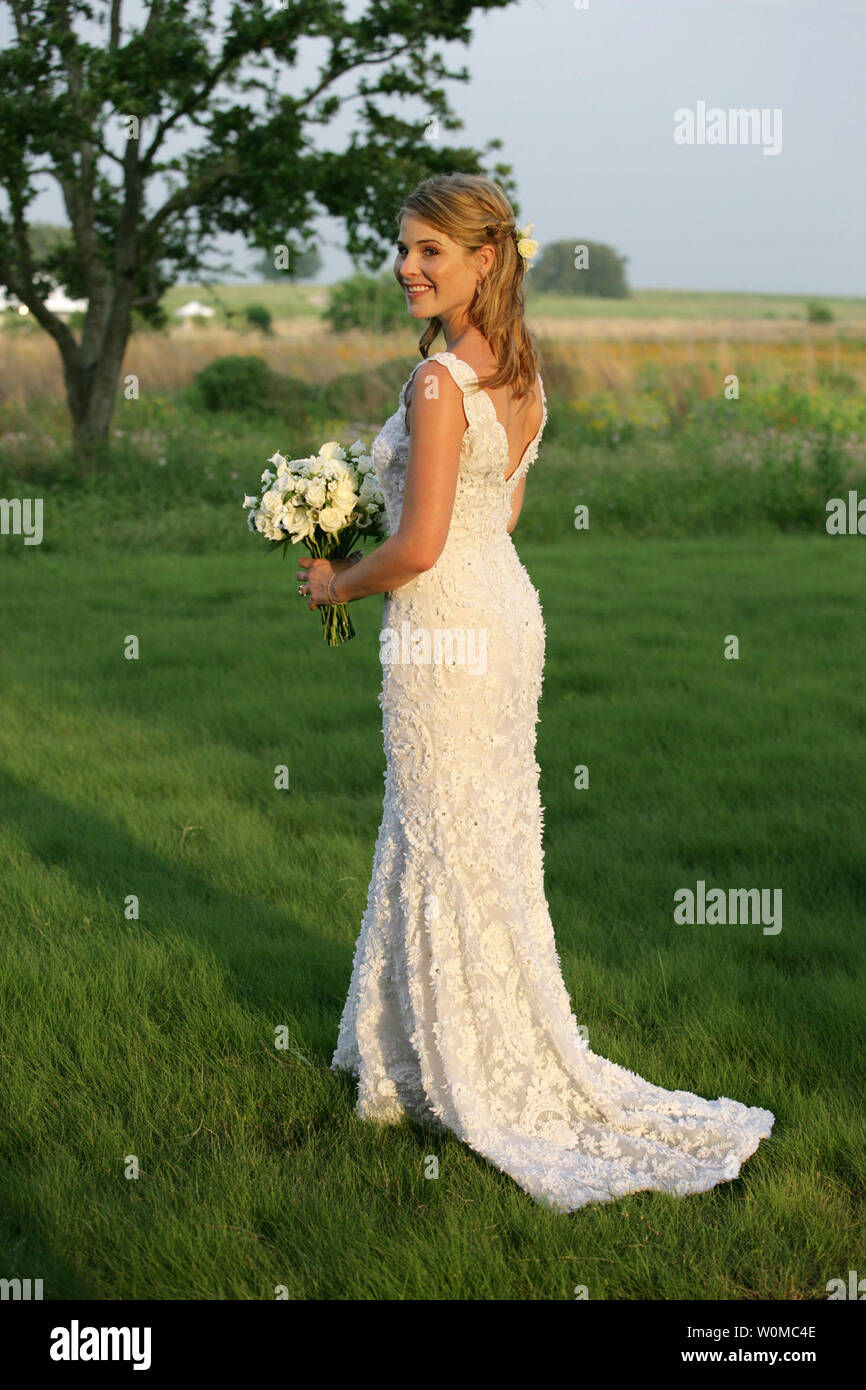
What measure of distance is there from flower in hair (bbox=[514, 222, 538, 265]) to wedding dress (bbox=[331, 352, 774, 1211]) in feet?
1.65

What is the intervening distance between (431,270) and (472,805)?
5.10ft

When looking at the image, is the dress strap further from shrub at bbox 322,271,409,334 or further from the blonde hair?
shrub at bbox 322,271,409,334

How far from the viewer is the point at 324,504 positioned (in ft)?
13.2

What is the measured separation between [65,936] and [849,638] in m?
6.91

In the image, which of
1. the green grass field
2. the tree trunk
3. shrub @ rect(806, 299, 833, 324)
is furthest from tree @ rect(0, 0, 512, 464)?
shrub @ rect(806, 299, 833, 324)

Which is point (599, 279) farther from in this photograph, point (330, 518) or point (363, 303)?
point (330, 518)

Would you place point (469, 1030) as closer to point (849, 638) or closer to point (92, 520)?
point (849, 638)

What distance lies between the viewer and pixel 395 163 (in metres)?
15.2

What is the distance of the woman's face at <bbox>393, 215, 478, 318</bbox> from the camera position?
12.0 ft

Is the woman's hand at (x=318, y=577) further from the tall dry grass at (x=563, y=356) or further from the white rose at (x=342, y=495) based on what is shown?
the tall dry grass at (x=563, y=356)

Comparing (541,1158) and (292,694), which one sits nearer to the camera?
(541,1158)

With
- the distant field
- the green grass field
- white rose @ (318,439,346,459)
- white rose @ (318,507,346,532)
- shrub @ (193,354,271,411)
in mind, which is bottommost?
the green grass field

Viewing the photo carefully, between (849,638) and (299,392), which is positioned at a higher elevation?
(299,392)
